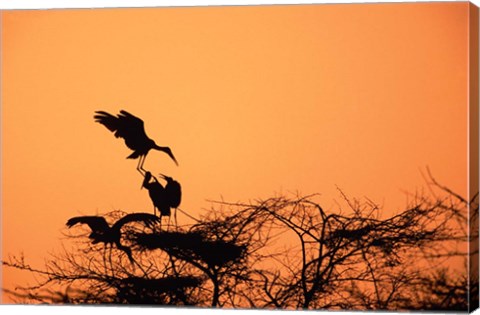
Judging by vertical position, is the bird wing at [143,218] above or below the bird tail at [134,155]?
below

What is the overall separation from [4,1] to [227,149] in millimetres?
1363

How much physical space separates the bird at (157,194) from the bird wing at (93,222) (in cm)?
26

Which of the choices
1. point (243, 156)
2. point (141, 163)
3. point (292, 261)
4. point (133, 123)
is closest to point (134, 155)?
point (141, 163)

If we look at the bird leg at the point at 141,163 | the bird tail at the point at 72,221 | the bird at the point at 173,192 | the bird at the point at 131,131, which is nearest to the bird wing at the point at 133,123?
the bird at the point at 131,131

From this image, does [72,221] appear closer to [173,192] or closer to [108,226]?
[108,226]

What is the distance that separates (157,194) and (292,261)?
73cm

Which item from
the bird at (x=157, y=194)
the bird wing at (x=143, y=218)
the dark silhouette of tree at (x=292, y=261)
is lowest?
Result: the dark silhouette of tree at (x=292, y=261)

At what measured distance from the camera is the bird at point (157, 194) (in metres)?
5.63

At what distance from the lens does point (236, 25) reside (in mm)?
5578

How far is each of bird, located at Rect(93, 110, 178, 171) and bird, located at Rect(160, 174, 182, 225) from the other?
0.49 feet

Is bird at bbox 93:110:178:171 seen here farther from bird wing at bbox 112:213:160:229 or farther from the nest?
the nest

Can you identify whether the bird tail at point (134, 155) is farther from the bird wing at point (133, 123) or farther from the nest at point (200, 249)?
the nest at point (200, 249)

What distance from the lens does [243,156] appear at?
5551mm

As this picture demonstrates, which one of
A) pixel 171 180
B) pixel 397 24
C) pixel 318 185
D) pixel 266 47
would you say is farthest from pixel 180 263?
pixel 397 24
